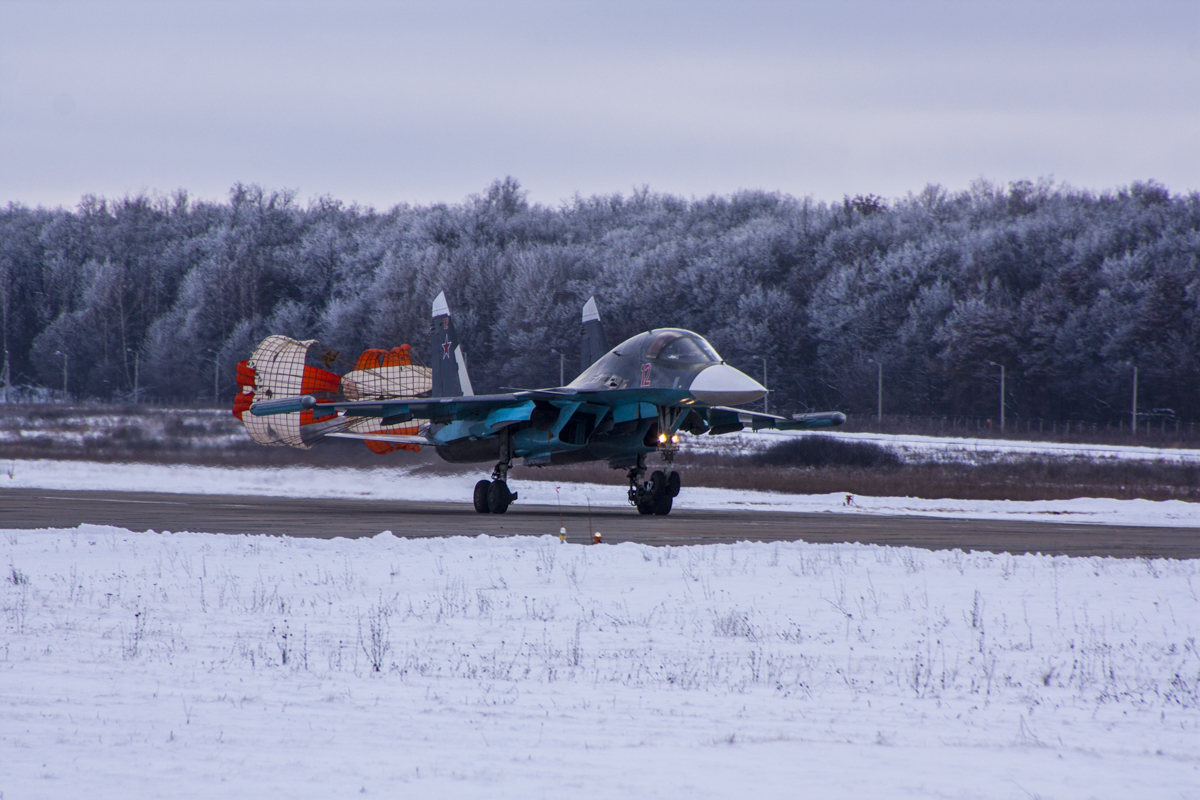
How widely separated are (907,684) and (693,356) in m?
13.7

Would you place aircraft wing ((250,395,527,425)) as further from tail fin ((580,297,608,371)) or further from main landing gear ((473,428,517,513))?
tail fin ((580,297,608,371))

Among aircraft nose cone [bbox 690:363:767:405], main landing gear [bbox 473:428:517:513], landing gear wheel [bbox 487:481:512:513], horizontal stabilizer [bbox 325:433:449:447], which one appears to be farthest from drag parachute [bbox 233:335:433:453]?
aircraft nose cone [bbox 690:363:767:405]

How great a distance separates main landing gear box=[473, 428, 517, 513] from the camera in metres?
23.7

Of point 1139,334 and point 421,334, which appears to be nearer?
point 1139,334

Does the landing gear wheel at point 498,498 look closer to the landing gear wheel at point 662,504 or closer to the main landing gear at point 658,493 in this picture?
the main landing gear at point 658,493

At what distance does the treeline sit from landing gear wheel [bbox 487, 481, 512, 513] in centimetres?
4721

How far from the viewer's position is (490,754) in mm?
5727

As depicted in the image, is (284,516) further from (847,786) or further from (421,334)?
(421,334)

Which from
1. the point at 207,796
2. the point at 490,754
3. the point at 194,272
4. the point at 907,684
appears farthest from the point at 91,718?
the point at 194,272

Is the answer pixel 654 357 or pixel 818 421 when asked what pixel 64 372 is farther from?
pixel 654 357

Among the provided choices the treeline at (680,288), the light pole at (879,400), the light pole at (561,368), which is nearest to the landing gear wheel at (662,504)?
the light pole at (561,368)

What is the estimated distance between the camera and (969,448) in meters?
48.2

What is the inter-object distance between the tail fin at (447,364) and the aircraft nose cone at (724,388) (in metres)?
8.54

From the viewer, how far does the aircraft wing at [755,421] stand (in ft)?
79.6
